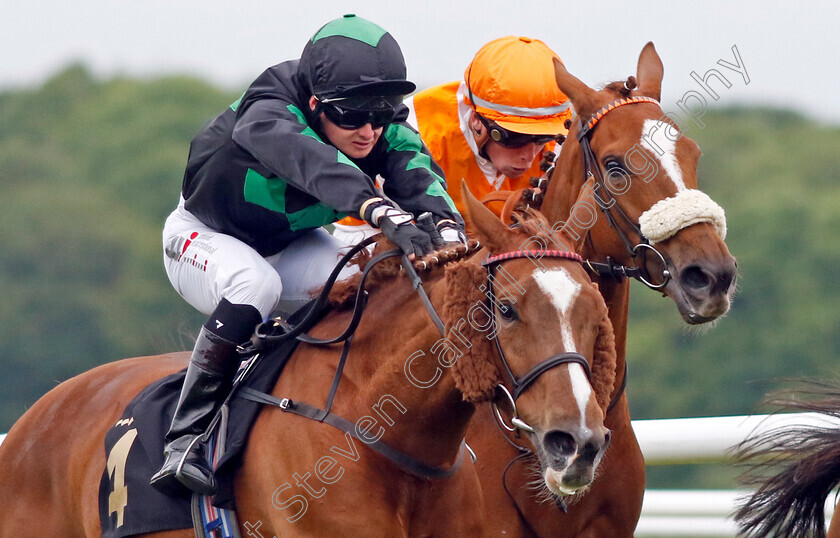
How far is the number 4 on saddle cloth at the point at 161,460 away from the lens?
3967 millimetres

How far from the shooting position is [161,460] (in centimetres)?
419

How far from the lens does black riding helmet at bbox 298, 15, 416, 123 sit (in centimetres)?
402

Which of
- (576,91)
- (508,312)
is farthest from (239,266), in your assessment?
(576,91)

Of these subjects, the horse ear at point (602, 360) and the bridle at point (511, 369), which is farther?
the horse ear at point (602, 360)

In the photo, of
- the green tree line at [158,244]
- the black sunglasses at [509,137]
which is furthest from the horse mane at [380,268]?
the green tree line at [158,244]

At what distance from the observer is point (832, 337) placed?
1239 inches

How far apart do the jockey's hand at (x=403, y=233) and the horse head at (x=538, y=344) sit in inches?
9.7

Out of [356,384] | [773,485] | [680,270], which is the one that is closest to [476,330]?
[356,384]

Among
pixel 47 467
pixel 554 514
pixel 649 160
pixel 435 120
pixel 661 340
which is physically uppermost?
pixel 649 160

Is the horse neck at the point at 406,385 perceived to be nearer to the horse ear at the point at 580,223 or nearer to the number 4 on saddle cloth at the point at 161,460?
the number 4 on saddle cloth at the point at 161,460

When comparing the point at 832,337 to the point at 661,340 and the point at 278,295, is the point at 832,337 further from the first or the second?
the point at 278,295

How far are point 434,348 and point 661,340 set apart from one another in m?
28.4

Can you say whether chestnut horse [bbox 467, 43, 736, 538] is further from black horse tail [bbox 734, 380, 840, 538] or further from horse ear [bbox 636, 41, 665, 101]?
black horse tail [bbox 734, 380, 840, 538]

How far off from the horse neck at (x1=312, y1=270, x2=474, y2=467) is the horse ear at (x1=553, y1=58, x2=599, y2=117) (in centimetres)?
114
